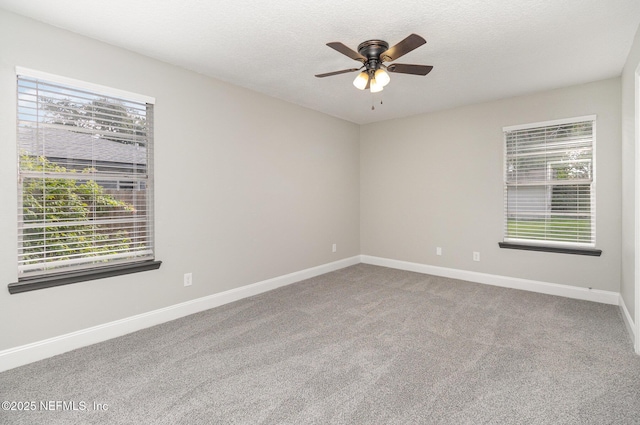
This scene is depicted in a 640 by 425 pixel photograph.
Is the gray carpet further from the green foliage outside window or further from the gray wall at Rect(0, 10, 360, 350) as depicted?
the green foliage outside window

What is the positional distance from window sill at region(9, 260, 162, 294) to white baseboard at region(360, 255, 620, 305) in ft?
12.1

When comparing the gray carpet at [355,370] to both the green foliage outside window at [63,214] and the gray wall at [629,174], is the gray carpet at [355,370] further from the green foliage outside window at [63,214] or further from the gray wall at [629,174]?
the green foliage outside window at [63,214]

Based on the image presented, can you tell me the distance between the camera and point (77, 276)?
257cm

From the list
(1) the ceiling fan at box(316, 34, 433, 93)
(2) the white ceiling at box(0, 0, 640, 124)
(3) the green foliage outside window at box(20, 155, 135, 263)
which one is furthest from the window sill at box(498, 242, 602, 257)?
(3) the green foliage outside window at box(20, 155, 135, 263)

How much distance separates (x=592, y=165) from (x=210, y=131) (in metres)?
4.37

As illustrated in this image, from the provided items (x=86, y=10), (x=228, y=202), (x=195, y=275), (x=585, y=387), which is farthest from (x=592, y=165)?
(x=86, y=10)

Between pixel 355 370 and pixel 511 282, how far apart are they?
3055 mm

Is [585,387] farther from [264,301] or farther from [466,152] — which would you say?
[466,152]

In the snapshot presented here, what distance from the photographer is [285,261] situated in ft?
14.5

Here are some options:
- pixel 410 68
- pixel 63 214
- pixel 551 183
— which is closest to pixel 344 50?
pixel 410 68

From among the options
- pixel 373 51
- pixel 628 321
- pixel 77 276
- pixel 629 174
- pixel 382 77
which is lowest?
pixel 628 321

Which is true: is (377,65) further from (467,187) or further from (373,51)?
(467,187)

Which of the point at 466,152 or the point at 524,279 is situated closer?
the point at 524,279

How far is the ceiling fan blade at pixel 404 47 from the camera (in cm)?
214
